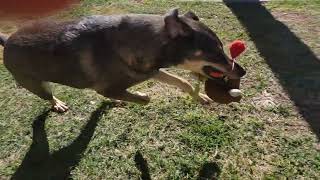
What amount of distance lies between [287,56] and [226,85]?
6.88ft

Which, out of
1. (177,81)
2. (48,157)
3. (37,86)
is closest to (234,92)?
(177,81)

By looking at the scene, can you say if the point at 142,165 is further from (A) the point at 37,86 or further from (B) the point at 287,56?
(B) the point at 287,56

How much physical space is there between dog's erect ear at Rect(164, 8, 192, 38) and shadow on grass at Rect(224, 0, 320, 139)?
182cm

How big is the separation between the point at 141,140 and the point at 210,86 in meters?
0.93

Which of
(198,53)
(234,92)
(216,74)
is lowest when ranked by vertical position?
(234,92)

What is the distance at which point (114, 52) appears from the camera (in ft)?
13.1

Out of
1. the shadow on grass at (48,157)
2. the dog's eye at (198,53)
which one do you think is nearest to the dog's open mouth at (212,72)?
the dog's eye at (198,53)

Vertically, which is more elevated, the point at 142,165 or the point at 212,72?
the point at 212,72

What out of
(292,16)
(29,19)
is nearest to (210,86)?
(292,16)

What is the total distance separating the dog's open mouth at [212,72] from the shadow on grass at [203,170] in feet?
2.78

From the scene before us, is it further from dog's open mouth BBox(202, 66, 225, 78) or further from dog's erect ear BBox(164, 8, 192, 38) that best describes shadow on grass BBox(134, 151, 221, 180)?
dog's erect ear BBox(164, 8, 192, 38)

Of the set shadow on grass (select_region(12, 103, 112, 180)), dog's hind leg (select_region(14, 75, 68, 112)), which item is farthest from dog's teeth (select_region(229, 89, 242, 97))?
dog's hind leg (select_region(14, 75, 68, 112))

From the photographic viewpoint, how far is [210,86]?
4.14 meters

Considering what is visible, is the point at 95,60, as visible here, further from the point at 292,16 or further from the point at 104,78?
the point at 292,16
